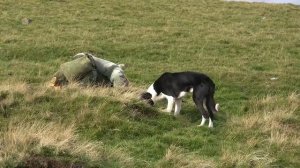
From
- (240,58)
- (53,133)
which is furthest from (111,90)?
(240,58)

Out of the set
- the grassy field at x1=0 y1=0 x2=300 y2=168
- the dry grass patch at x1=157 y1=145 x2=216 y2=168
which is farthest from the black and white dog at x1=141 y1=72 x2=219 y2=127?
the dry grass patch at x1=157 y1=145 x2=216 y2=168

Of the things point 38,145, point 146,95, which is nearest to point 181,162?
point 38,145

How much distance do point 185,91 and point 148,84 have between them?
3.67 metres

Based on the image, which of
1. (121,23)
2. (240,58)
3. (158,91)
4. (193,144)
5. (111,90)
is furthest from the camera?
(121,23)

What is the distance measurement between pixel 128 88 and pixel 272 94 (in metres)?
5.22

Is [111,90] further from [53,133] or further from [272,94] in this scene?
[272,94]

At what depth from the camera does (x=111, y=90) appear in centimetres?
1227

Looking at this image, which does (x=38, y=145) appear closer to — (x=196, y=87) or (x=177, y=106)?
(x=196, y=87)

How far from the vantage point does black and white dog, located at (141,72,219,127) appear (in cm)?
1222

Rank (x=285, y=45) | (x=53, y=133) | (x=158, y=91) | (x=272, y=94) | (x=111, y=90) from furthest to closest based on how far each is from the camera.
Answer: (x=285, y=45)
(x=272, y=94)
(x=158, y=91)
(x=111, y=90)
(x=53, y=133)

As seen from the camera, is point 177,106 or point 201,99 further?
point 177,106

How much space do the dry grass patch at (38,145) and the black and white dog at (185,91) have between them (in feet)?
14.4

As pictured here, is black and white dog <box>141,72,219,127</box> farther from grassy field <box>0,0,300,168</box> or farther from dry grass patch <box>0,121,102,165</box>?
dry grass patch <box>0,121,102,165</box>

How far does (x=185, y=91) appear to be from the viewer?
41.9 ft
